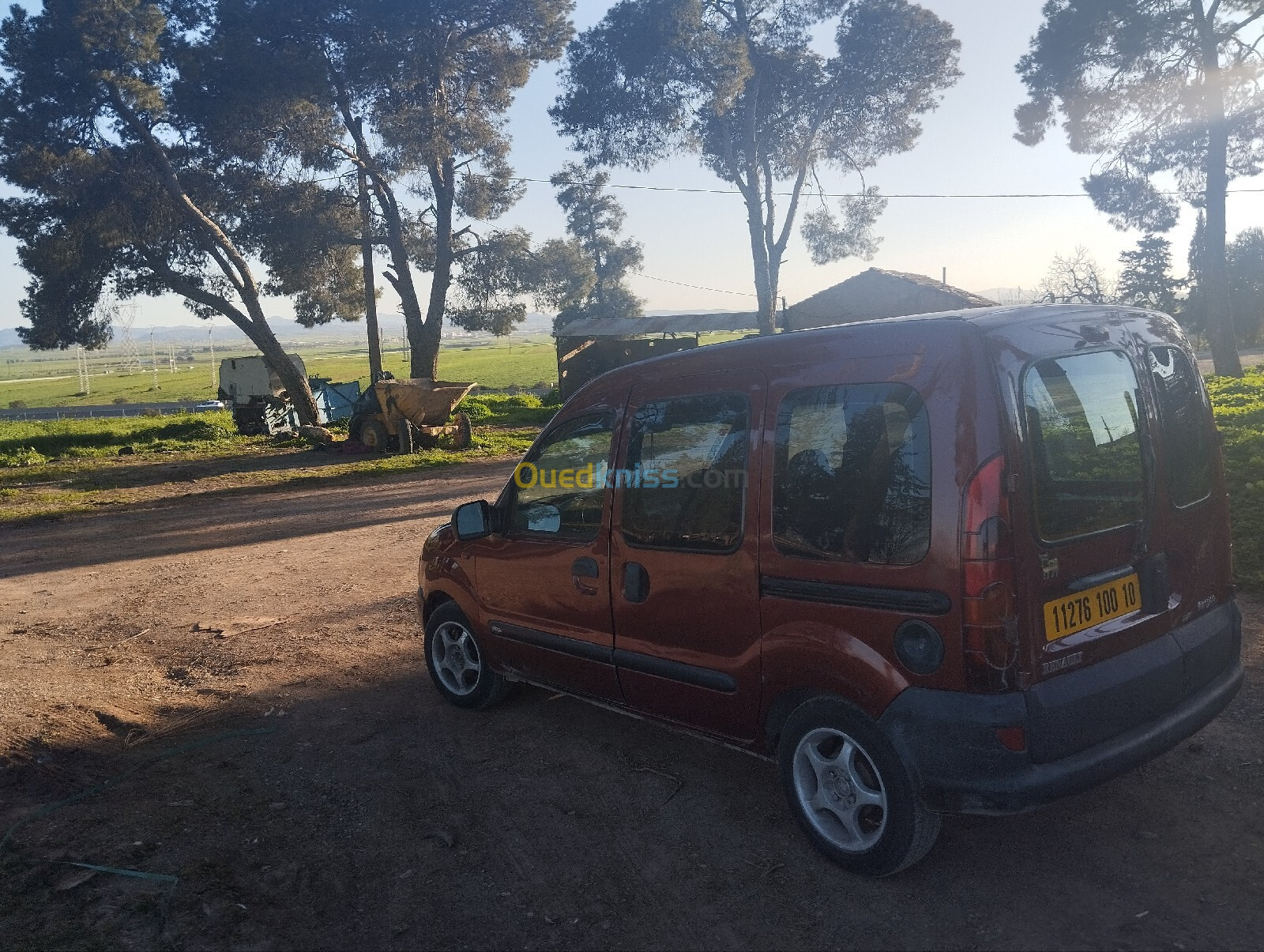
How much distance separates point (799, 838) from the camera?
3615 millimetres

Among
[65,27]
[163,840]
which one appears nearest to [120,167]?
[65,27]

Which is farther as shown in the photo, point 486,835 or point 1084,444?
point 486,835

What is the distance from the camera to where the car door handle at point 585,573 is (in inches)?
164

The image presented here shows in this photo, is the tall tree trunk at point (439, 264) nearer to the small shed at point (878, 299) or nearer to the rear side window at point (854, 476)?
the small shed at point (878, 299)

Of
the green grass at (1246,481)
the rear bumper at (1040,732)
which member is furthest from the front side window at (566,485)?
the green grass at (1246,481)

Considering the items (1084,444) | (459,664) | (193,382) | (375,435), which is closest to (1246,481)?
(1084,444)

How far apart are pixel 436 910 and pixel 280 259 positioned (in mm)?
24237

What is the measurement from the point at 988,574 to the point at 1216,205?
23.2m

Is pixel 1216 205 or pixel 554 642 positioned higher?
pixel 1216 205

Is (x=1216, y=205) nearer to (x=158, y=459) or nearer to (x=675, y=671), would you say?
(x=675, y=671)

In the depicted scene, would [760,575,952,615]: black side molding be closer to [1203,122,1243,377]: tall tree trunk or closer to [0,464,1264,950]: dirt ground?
[0,464,1264,950]: dirt ground

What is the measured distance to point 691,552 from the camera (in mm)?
3721

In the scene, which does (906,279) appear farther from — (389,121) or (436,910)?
(436,910)

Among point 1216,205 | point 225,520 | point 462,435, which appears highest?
point 1216,205
